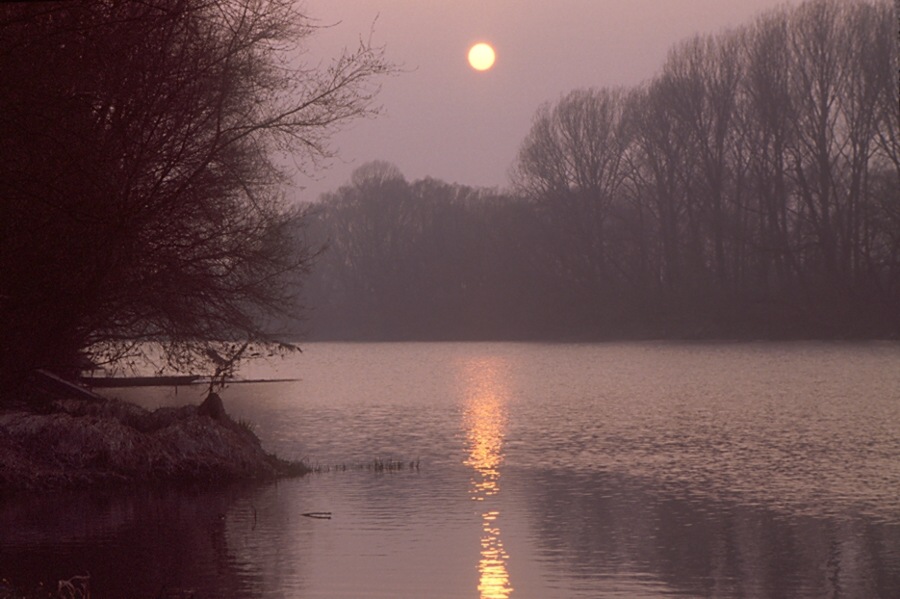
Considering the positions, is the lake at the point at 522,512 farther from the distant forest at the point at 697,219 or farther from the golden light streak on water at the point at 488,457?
the distant forest at the point at 697,219

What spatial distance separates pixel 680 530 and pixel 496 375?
4375 centimetres

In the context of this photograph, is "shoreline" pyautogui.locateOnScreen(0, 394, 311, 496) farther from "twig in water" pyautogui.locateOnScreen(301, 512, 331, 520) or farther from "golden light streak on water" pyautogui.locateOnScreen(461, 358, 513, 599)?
"golden light streak on water" pyautogui.locateOnScreen(461, 358, 513, 599)

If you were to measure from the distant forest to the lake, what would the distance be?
3661 centimetres

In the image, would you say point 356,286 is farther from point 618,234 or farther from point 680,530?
Result: point 680,530

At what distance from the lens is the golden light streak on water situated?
51.7 ft

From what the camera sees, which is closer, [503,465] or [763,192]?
[503,465]

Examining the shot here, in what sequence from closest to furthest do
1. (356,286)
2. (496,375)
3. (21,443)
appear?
1. (21,443)
2. (496,375)
3. (356,286)

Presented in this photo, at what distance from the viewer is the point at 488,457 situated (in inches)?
1127

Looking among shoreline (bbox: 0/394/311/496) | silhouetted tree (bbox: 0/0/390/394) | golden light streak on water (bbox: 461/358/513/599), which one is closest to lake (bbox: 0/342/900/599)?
golden light streak on water (bbox: 461/358/513/599)

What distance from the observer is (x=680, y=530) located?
62.3ft

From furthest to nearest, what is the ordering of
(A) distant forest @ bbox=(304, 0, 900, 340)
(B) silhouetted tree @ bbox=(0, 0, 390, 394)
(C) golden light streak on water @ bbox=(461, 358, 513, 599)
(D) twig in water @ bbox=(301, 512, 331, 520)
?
(A) distant forest @ bbox=(304, 0, 900, 340) < (D) twig in water @ bbox=(301, 512, 331, 520) < (C) golden light streak on water @ bbox=(461, 358, 513, 599) < (B) silhouetted tree @ bbox=(0, 0, 390, 394)

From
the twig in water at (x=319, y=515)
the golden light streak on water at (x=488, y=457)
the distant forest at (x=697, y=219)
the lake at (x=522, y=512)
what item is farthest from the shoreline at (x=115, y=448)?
the distant forest at (x=697, y=219)

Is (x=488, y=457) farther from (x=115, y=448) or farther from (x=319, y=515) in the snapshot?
(x=115, y=448)

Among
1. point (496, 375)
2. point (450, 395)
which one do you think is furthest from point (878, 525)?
point (496, 375)
